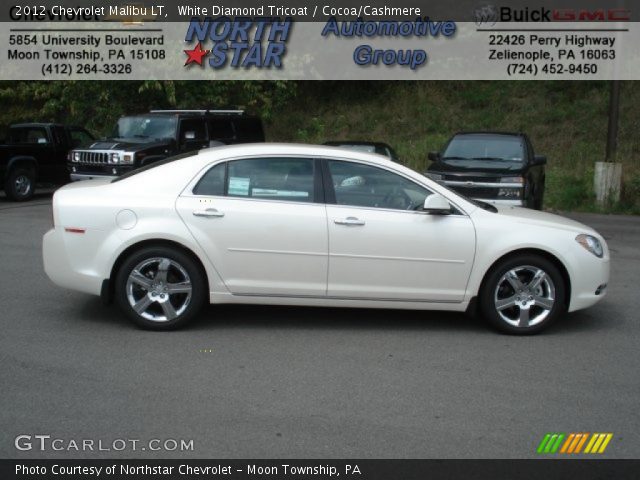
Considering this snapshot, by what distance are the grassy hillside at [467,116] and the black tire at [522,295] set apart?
37.7ft

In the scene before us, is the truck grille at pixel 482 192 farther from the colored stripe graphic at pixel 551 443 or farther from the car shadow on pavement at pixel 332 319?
the colored stripe graphic at pixel 551 443

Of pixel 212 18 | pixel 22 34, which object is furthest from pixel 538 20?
pixel 22 34

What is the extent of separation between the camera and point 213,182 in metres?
6.71

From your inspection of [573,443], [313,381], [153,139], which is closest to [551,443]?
[573,443]

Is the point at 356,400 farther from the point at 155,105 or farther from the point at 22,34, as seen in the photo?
the point at 22,34

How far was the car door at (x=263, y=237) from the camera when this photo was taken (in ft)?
21.4

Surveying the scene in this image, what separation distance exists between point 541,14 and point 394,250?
20971 millimetres

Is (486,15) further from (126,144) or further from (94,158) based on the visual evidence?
(94,158)

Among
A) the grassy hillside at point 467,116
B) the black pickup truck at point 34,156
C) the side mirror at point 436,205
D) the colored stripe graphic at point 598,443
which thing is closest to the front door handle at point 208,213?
the side mirror at point 436,205

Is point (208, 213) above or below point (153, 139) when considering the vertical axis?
below

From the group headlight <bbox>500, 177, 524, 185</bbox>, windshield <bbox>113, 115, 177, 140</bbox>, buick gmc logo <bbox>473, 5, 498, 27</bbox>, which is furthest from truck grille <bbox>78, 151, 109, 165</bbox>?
buick gmc logo <bbox>473, 5, 498, 27</bbox>

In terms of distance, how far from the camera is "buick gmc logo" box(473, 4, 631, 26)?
23812 millimetres

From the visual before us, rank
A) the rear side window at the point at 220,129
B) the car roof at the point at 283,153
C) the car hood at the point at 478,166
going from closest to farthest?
the car roof at the point at 283,153, the car hood at the point at 478,166, the rear side window at the point at 220,129

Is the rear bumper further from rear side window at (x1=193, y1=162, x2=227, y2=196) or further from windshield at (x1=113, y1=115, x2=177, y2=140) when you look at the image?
windshield at (x1=113, y1=115, x2=177, y2=140)
